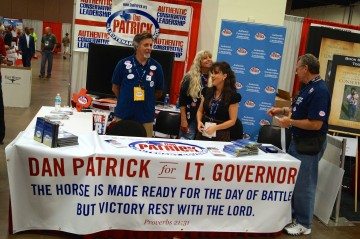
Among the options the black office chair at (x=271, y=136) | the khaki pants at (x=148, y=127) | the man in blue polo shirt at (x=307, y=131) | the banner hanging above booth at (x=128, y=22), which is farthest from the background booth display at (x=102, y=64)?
the man in blue polo shirt at (x=307, y=131)

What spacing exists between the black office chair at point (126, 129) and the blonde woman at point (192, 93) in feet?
2.81

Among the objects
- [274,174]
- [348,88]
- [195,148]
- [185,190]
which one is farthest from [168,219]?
[348,88]

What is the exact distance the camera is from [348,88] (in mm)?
4258

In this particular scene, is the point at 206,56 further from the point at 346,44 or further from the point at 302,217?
the point at 346,44

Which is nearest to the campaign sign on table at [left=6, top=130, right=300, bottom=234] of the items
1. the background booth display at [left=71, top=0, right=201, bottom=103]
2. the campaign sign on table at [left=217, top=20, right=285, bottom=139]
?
the campaign sign on table at [left=217, top=20, right=285, bottom=139]

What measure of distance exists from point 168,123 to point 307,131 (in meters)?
1.65

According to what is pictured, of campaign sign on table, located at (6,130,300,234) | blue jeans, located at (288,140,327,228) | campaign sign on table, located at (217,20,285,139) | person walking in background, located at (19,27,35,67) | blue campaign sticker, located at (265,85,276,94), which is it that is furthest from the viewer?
person walking in background, located at (19,27,35,67)

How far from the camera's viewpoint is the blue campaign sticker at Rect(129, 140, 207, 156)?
9.48 feet

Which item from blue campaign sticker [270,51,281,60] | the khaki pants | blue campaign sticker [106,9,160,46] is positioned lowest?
the khaki pants

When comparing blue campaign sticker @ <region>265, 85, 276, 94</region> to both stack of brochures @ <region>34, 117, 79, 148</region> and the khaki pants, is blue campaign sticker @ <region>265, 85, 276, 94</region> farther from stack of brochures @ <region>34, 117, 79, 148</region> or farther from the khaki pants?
stack of brochures @ <region>34, 117, 79, 148</region>

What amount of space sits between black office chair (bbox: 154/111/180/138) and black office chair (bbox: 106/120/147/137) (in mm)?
983

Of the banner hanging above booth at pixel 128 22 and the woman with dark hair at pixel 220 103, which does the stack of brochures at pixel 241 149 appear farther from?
the banner hanging above booth at pixel 128 22

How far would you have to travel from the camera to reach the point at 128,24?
17.4 ft

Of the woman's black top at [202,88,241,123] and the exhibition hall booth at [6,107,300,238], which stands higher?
the woman's black top at [202,88,241,123]
